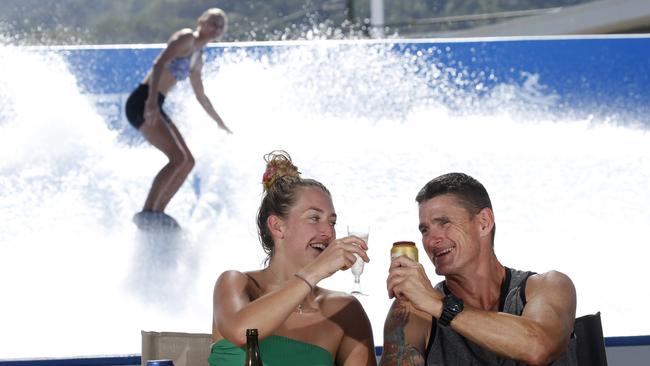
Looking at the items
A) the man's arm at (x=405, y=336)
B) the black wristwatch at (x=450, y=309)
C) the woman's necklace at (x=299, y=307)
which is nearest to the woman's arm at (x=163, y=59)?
the woman's necklace at (x=299, y=307)

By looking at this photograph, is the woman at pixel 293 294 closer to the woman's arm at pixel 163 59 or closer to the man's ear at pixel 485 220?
the man's ear at pixel 485 220

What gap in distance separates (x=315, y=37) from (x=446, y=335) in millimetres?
6404

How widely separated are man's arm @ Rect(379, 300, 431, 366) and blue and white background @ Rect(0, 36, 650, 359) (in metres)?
2.85

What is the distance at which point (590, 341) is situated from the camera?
199 centimetres

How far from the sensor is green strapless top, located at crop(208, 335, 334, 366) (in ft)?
6.19

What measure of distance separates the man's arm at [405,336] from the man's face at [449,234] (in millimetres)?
114

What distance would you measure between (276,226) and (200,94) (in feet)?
11.4

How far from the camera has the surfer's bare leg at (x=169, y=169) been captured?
5215 millimetres

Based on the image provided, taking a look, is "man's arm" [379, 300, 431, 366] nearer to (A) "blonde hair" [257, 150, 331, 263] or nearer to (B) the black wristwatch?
(B) the black wristwatch

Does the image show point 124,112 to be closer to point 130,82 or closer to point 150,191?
point 130,82

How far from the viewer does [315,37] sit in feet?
26.6

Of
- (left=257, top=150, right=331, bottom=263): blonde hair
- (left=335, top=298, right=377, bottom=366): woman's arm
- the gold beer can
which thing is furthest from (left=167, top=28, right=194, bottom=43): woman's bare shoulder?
the gold beer can

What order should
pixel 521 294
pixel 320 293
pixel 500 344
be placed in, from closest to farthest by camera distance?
1. pixel 500 344
2. pixel 521 294
3. pixel 320 293

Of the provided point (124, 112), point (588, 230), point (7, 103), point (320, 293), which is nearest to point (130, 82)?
point (124, 112)
